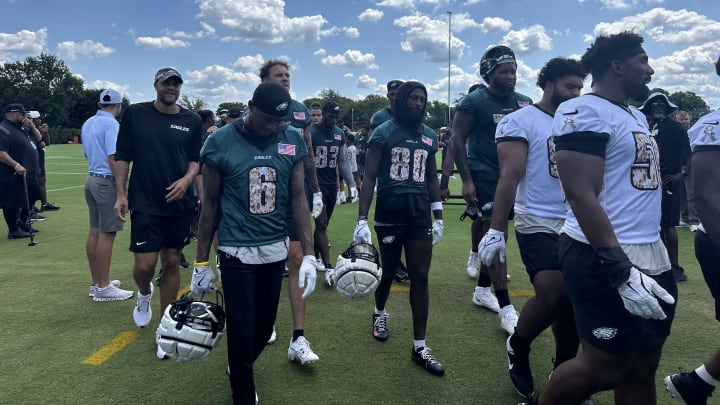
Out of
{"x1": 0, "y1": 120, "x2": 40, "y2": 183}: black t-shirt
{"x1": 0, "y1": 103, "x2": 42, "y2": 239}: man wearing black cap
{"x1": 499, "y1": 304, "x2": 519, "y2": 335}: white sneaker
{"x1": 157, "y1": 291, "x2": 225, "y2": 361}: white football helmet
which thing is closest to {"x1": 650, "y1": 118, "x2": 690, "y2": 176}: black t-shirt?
{"x1": 499, "y1": 304, "x2": 519, "y2": 335}: white sneaker

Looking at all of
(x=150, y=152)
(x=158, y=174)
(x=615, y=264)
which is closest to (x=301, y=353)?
(x=158, y=174)

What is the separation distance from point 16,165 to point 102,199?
4.10 metres

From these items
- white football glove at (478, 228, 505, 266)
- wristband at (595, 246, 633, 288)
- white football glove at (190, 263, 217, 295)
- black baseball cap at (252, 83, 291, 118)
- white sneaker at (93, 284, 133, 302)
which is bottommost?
white sneaker at (93, 284, 133, 302)

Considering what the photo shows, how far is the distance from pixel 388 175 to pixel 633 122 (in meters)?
2.10

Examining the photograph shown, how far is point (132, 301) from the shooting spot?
17.8 feet

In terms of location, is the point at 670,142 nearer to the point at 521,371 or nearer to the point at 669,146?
the point at 669,146

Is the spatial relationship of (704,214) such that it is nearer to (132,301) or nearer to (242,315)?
(242,315)

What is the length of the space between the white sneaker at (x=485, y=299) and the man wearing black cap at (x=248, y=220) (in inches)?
105

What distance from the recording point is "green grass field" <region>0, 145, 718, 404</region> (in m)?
3.39

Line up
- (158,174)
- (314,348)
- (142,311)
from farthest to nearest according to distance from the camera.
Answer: (142,311)
(158,174)
(314,348)

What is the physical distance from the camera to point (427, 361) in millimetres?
3727

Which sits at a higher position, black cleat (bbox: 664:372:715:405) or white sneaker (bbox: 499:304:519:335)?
black cleat (bbox: 664:372:715:405)

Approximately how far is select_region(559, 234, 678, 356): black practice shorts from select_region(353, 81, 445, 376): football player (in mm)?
1692

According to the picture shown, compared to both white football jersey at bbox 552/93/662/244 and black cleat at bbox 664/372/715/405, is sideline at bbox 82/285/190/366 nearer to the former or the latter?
white football jersey at bbox 552/93/662/244
